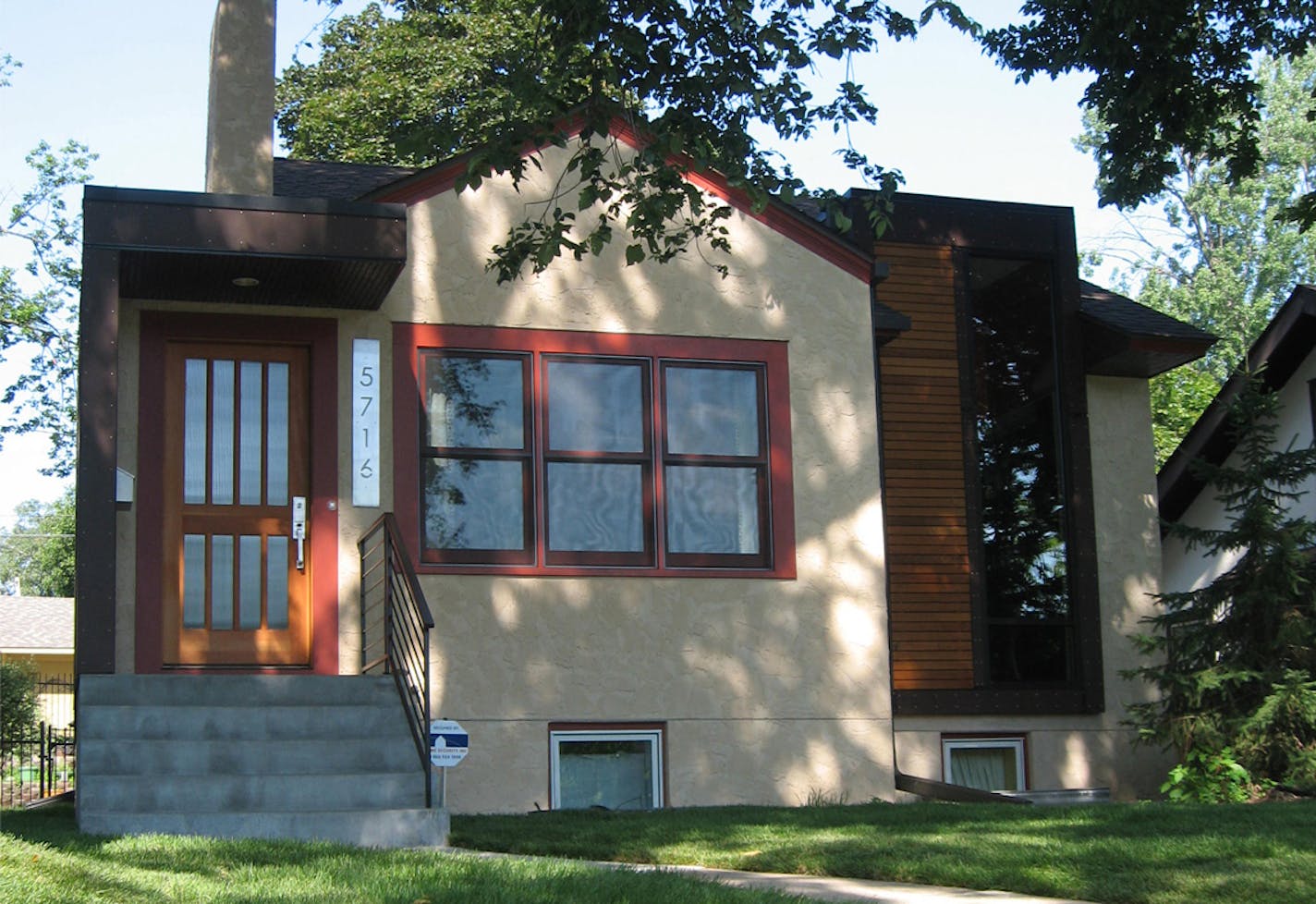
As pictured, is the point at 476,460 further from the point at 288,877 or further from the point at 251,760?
the point at 288,877

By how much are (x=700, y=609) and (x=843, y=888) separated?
4715 millimetres

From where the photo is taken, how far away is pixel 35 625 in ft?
113

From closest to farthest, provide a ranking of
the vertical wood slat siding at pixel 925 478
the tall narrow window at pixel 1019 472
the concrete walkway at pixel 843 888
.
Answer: the concrete walkway at pixel 843 888 → the vertical wood slat siding at pixel 925 478 → the tall narrow window at pixel 1019 472

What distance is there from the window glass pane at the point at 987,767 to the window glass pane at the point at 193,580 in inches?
253

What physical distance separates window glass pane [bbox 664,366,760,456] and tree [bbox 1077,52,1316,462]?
29413mm

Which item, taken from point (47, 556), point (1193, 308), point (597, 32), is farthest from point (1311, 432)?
point (47, 556)

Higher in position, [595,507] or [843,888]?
[595,507]

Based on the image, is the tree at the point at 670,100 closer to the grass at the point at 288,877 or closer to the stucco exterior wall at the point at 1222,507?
the grass at the point at 288,877

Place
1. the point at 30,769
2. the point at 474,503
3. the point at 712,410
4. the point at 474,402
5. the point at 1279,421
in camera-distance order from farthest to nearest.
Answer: the point at 30,769 < the point at 1279,421 < the point at 712,410 < the point at 474,402 < the point at 474,503

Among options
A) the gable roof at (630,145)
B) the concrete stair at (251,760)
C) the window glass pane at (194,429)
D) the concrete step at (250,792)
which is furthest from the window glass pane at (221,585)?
the gable roof at (630,145)

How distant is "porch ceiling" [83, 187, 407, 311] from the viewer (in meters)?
9.91

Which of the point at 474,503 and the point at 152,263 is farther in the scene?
the point at 474,503

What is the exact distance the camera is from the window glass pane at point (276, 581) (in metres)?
11.0

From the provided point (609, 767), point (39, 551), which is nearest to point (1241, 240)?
point (609, 767)
